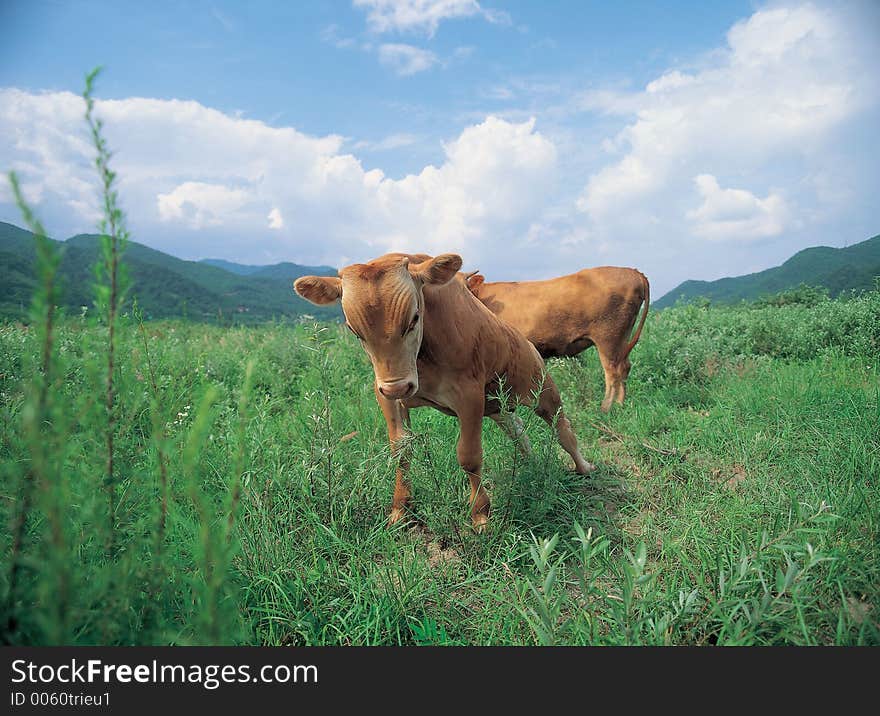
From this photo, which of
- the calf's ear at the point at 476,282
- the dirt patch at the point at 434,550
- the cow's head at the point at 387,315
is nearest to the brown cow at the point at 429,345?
the cow's head at the point at 387,315

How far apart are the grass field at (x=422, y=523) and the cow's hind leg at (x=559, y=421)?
0.14m

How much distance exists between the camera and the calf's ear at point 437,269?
2.62 meters

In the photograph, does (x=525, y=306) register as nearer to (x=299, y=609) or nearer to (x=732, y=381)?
(x=732, y=381)

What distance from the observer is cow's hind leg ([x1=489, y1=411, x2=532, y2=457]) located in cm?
279

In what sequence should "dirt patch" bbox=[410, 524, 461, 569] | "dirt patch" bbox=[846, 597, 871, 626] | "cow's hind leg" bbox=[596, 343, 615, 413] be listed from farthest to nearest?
"cow's hind leg" bbox=[596, 343, 615, 413] → "dirt patch" bbox=[410, 524, 461, 569] → "dirt patch" bbox=[846, 597, 871, 626]

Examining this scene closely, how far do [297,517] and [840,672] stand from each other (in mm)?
2355

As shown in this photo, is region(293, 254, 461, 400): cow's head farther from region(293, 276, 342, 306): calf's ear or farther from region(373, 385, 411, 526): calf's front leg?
region(373, 385, 411, 526): calf's front leg

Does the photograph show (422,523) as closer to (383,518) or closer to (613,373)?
(383,518)

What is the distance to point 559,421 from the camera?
146 inches

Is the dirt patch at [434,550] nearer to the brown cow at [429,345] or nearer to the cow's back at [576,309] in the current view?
the brown cow at [429,345]

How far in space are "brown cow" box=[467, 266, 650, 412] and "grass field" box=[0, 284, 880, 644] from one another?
4.46ft

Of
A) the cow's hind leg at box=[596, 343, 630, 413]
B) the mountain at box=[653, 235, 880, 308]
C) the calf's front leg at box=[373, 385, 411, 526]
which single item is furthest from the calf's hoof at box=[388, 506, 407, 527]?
the mountain at box=[653, 235, 880, 308]

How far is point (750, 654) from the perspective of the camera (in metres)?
1.50

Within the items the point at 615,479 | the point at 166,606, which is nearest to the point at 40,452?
the point at 166,606
